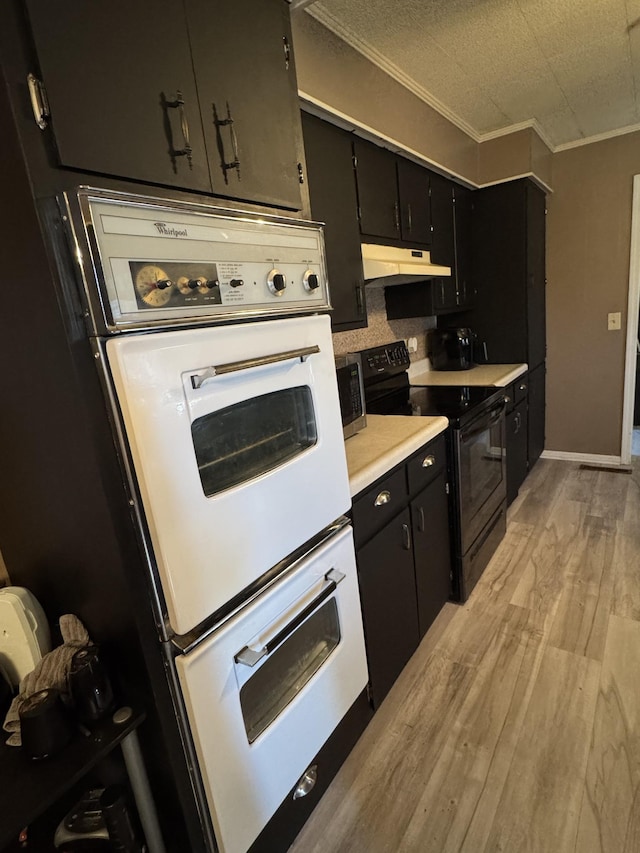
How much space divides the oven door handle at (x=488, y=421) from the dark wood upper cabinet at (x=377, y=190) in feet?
3.23

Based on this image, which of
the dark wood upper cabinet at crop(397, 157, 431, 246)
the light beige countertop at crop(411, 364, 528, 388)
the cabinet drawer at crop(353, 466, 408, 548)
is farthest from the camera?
the light beige countertop at crop(411, 364, 528, 388)

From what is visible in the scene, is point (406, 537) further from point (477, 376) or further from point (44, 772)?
point (477, 376)

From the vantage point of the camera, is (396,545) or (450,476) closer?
(396,545)

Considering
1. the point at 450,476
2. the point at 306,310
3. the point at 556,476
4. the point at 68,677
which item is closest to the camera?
the point at 68,677

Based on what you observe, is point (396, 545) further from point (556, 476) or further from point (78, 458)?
point (556, 476)

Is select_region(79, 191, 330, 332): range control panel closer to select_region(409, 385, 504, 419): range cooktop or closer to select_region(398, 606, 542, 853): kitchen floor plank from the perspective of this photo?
select_region(409, 385, 504, 419): range cooktop

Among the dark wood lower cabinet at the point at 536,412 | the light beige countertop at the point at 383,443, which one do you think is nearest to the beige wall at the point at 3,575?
the light beige countertop at the point at 383,443

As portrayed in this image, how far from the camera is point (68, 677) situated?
0.93 m

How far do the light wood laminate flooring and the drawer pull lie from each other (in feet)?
2.64

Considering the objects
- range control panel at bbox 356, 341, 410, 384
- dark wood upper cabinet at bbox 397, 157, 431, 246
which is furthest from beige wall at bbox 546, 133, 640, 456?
range control panel at bbox 356, 341, 410, 384

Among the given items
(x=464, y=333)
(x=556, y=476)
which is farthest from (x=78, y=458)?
(x=556, y=476)

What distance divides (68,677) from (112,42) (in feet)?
3.92

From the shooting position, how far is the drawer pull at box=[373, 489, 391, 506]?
60.0 inches

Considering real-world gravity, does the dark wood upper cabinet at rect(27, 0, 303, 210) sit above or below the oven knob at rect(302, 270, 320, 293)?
above
